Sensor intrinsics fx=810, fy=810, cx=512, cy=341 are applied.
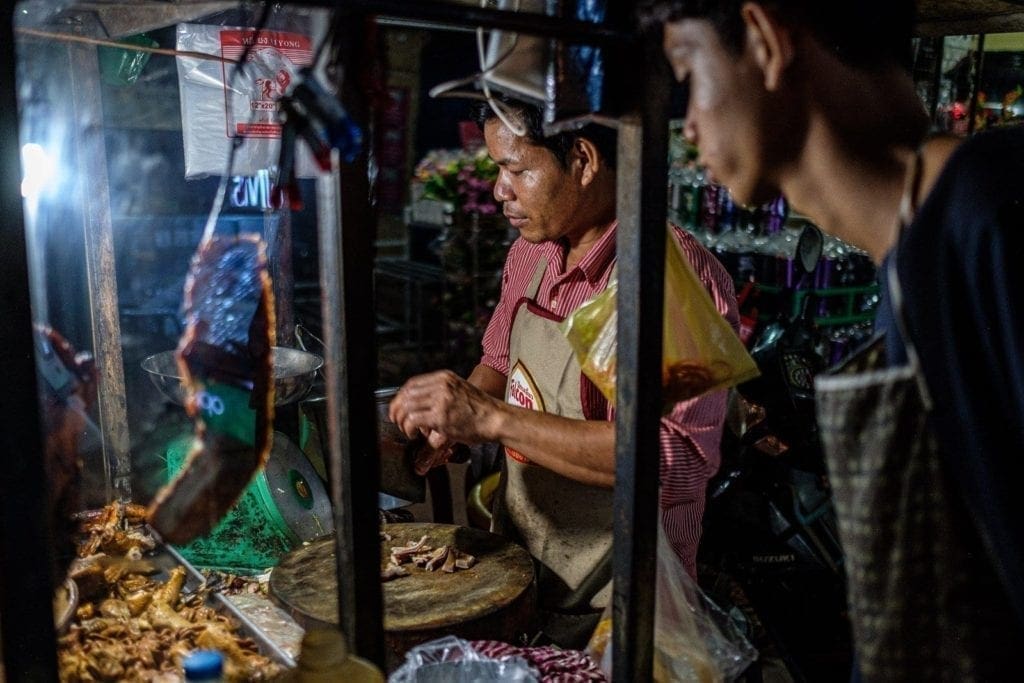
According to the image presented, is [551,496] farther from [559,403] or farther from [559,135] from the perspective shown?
[559,135]

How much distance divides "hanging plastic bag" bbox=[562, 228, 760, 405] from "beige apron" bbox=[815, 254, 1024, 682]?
449 millimetres

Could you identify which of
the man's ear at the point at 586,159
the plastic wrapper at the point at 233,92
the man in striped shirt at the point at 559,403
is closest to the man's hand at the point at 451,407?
the man in striped shirt at the point at 559,403

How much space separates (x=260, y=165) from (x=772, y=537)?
128 inches

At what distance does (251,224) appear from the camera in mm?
7406

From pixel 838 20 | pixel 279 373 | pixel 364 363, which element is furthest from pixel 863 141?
pixel 279 373

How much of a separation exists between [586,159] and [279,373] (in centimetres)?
137

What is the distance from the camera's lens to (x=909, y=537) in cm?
127

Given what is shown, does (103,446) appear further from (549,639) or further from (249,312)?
(249,312)

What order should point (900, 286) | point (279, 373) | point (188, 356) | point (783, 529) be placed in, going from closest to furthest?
point (900, 286) < point (188, 356) < point (279, 373) < point (783, 529)

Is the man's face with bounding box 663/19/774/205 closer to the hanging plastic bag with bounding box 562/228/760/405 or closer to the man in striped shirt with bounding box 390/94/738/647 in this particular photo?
the hanging plastic bag with bounding box 562/228/760/405

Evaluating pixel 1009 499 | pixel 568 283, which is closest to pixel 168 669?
pixel 568 283

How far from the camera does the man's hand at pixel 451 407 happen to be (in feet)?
7.89

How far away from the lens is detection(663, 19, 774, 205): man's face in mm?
1342

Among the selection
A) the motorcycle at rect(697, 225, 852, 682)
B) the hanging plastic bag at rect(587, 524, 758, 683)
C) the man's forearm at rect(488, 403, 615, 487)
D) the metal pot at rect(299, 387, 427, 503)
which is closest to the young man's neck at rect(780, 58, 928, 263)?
the hanging plastic bag at rect(587, 524, 758, 683)
